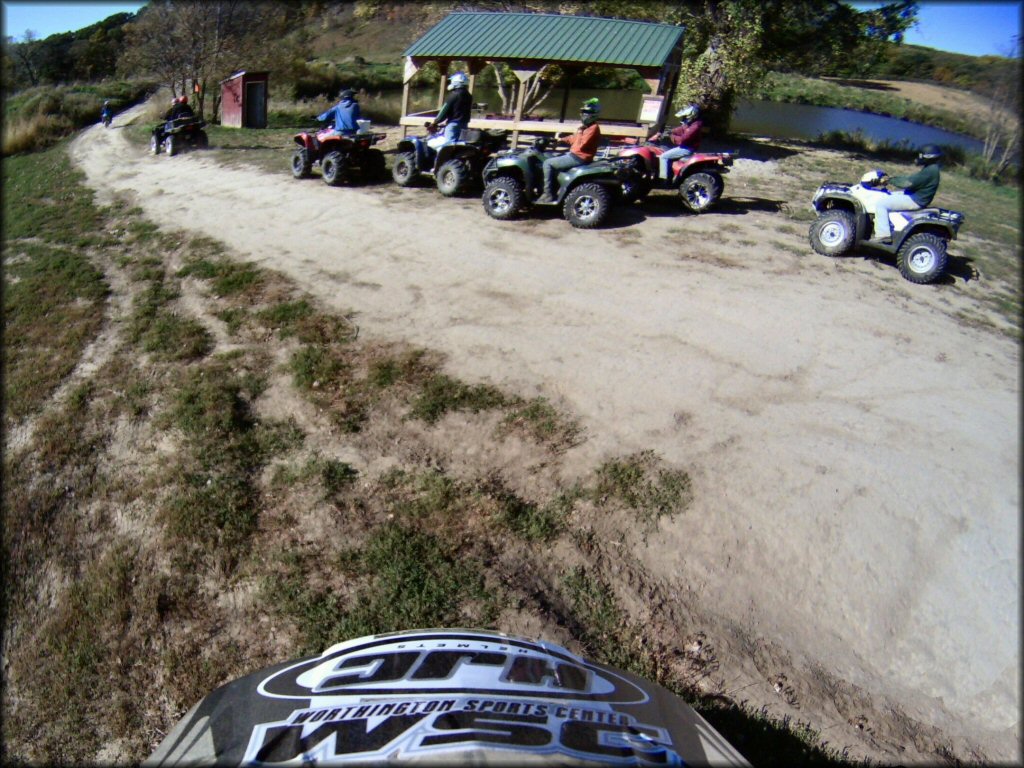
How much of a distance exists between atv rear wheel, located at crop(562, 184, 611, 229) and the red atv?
78 cm

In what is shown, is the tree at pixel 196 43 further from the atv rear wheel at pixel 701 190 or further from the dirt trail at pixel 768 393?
the atv rear wheel at pixel 701 190

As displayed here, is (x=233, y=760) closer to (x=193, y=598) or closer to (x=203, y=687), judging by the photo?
(x=203, y=687)

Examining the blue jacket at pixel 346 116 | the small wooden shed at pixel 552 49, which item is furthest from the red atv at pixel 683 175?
the blue jacket at pixel 346 116

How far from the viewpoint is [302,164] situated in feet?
37.7

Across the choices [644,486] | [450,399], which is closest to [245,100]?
[450,399]

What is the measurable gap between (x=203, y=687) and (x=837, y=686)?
3290 mm

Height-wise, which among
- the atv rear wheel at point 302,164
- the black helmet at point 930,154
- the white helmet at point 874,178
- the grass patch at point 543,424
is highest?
the black helmet at point 930,154

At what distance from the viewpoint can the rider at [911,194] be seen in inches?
262

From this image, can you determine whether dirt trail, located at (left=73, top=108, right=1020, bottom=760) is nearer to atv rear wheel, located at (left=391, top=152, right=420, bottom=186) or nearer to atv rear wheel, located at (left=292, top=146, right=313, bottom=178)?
atv rear wheel, located at (left=391, top=152, right=420, bottom=186)

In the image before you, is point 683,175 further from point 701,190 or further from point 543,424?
point 543,424

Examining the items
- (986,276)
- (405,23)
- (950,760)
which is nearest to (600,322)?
(950,760)

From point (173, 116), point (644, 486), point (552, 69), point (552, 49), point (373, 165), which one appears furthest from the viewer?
point (552, 69)

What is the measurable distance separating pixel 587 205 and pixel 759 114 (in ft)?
67.2

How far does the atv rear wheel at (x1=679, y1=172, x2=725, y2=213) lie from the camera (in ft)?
30.8
